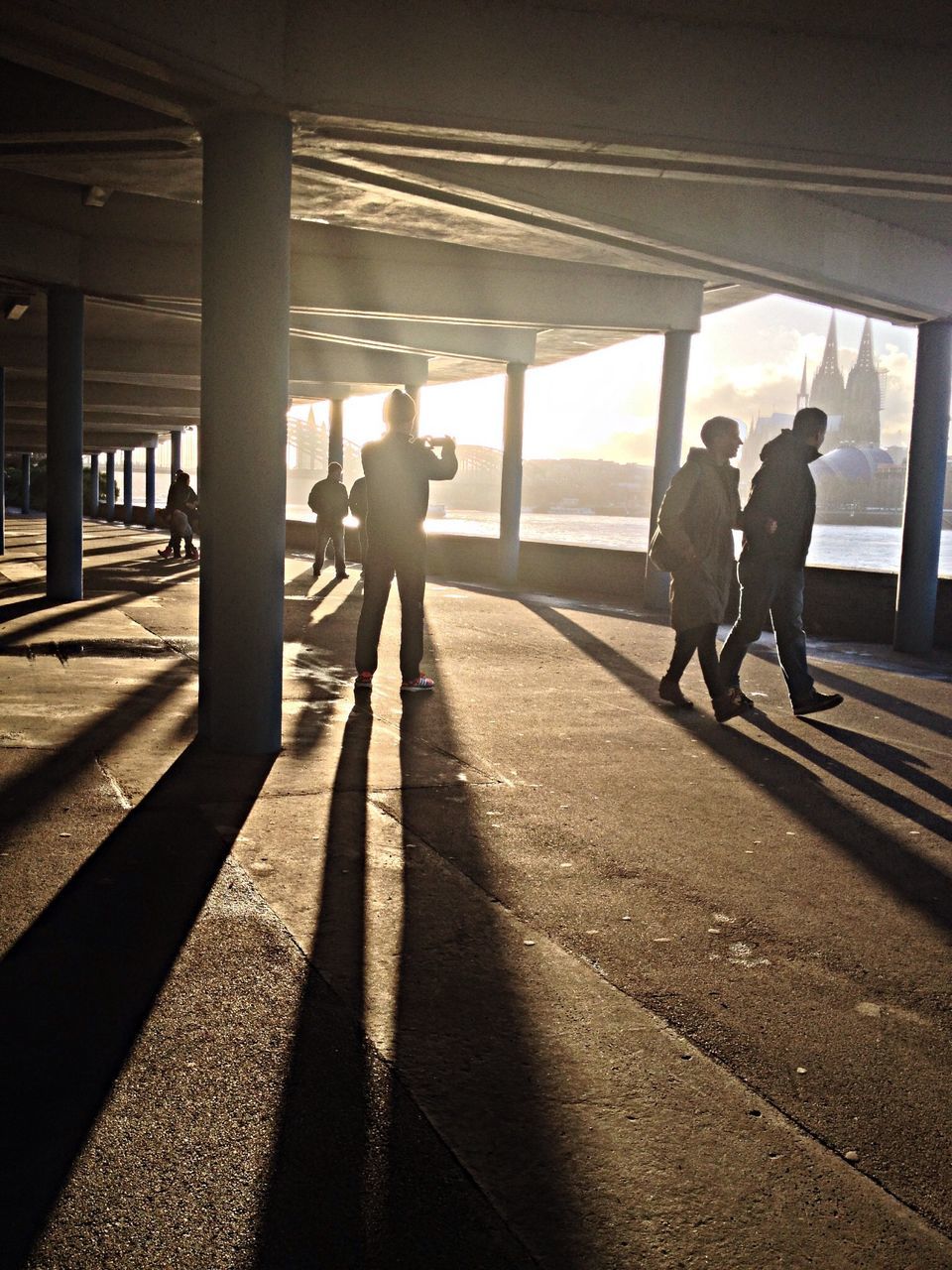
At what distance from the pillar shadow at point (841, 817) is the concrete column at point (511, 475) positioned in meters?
12.2

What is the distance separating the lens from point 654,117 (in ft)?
21.6

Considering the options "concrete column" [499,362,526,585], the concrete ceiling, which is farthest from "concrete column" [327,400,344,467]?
the concrete ceiling

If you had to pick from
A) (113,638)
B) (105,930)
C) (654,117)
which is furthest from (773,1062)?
(113,638)

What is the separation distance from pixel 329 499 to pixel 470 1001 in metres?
15.0

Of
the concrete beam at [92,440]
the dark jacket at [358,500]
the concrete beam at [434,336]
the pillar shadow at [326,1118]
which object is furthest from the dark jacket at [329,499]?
the concrete beam at [92,440]

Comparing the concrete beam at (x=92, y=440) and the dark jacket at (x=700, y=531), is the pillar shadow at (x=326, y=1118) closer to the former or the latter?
the dark jacket at (x=700, y=531)

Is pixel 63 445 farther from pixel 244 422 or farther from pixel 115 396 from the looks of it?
pixel 115 396

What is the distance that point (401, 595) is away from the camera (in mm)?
7703

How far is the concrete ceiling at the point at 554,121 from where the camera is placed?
5633 mm

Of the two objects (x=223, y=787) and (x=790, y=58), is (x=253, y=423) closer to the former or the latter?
(x=223, y=787)

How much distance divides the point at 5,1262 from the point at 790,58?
741cm

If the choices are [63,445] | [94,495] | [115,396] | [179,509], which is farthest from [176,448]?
[63,445]

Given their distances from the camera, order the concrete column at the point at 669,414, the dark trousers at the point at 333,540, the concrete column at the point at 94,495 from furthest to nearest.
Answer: the concrete column at the point at 94,495
the dark trousers at the point at 333,540
the concrete column at the point at 669,414

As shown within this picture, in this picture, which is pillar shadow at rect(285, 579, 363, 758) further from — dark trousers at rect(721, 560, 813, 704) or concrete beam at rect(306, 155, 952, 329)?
concrete beam at rect(306, 155, 952, 329)
